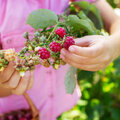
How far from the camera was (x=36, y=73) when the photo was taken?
801 millimetres

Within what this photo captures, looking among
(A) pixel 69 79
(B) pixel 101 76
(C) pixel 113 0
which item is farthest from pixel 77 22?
(C) pixel 113 0

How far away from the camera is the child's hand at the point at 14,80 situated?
0.49 meters

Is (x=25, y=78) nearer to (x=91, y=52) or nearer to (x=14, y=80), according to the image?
(x=14, y=80)

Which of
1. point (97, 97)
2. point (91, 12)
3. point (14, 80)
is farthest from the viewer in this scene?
point (97, 97)

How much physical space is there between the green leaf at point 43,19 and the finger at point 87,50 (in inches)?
5.6

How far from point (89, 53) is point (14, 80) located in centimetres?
21

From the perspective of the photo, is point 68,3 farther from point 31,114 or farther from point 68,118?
point 68,118

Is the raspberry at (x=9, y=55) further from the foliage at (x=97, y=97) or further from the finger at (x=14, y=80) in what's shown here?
the foliage at (x=97, y=97)

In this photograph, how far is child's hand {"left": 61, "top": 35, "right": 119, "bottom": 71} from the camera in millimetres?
446

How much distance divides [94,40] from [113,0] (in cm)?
111

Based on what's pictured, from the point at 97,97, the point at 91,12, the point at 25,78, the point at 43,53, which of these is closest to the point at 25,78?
the point at 25,78

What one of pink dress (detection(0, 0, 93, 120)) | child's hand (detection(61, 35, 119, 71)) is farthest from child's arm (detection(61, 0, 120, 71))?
pink dress (detection(0, 0, 93, 120))

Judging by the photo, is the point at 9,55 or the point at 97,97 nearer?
the point at 9,55

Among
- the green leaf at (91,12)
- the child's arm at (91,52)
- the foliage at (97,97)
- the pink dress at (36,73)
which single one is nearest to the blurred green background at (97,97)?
the foliage at (97,97)
